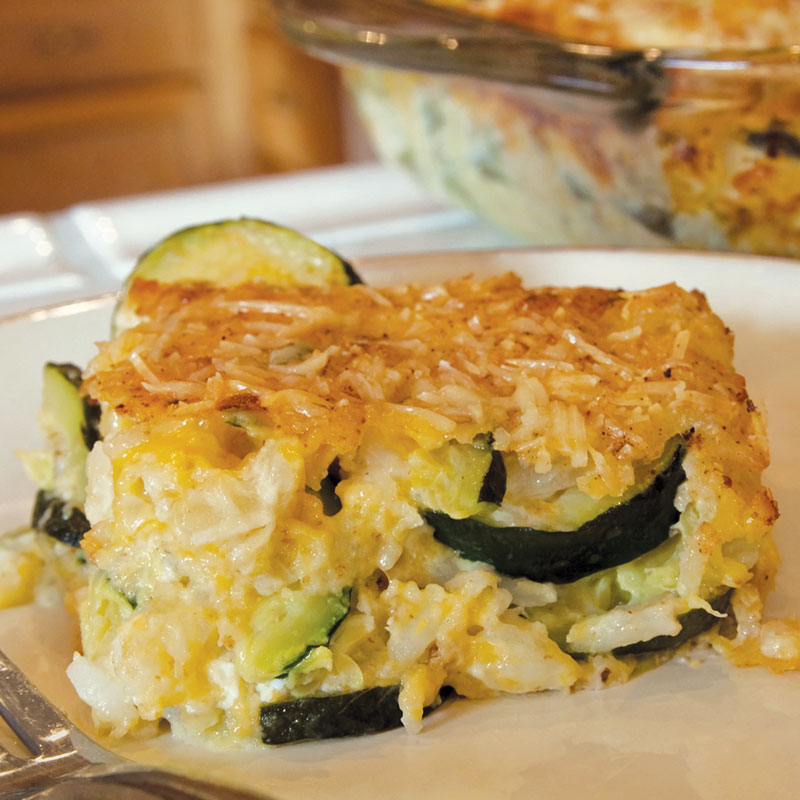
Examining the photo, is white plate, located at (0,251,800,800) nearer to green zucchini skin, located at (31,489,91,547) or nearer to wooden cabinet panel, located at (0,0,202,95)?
green zucchini skin, located at (31,489,91,547)

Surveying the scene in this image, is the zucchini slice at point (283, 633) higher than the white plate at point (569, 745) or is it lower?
higher

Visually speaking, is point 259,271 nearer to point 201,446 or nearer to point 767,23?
point 201,446

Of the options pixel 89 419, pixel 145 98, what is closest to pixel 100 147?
pixel 145 98

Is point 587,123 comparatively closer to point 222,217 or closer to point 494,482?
point 222,217

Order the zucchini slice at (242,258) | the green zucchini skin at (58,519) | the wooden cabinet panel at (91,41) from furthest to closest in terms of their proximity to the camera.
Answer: the wooden cabinet panel at (91,41) < the zucchini slice at (242,258) < the green zucchini skin at (58,519)

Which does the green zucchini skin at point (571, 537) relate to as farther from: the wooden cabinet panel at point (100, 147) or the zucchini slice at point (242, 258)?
the wooden cabinet panel at point (100, 147)

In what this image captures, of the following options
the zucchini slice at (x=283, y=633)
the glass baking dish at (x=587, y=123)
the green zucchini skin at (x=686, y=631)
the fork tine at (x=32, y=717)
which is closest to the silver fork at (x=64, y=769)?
the fork tine at (x=32, y=717)

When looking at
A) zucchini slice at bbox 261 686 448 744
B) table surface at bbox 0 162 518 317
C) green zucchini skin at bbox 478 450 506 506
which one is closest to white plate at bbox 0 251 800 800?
zucchini slice at bbox 261 686 448 744

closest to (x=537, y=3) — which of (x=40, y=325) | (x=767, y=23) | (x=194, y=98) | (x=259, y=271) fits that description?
(x=767, y=23)
